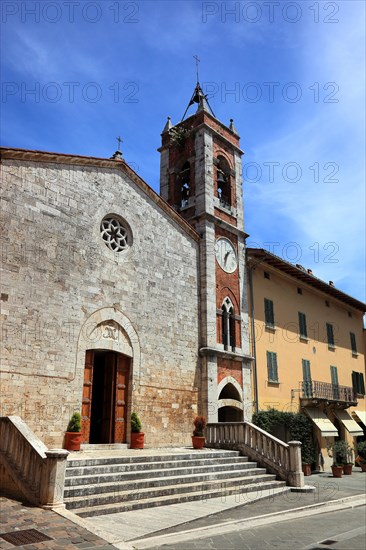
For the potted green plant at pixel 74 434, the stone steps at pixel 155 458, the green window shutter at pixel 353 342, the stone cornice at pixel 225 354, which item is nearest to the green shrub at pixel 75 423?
the potted green plant at pixel 74 434

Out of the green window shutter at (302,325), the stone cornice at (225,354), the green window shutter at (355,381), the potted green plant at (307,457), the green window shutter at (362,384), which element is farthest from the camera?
the green window shutter at (362,384)

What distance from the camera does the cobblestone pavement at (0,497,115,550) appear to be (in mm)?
5723

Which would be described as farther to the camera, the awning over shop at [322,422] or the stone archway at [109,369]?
the awning over shop at [322,422]

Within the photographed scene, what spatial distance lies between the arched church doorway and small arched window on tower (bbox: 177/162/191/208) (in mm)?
7619

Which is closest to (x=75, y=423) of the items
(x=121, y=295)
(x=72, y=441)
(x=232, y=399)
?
(x=72, y=441)

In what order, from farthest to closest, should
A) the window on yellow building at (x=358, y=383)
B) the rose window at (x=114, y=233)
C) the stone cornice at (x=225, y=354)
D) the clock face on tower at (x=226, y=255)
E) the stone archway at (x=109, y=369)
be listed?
the window on yellow building at (x=358, y=383)
the clock face on tower at (x=226, y=255)
the stone cornice at (x=225, y=354)
the rose window at (x=114, y=233)
the stone archway at (x=109, y=369)

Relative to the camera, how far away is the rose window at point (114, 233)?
1424cm

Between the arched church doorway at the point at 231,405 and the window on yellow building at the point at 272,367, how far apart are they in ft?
8.57

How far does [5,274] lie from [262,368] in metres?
11.4

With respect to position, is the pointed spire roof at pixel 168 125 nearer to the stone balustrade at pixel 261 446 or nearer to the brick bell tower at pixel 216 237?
the brick bell tower at pixel 216 237

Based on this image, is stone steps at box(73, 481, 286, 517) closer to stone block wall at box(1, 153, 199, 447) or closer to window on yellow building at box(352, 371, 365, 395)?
stone block wall at box(1, 153, 199, 447)

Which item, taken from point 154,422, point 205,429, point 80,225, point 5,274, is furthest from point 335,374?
point 5,274

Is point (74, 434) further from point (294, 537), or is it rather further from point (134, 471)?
point (294, 537)

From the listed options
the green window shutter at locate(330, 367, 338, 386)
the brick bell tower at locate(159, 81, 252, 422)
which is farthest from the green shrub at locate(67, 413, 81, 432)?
the green window shutter at locate(330, 367, 338, 386)
